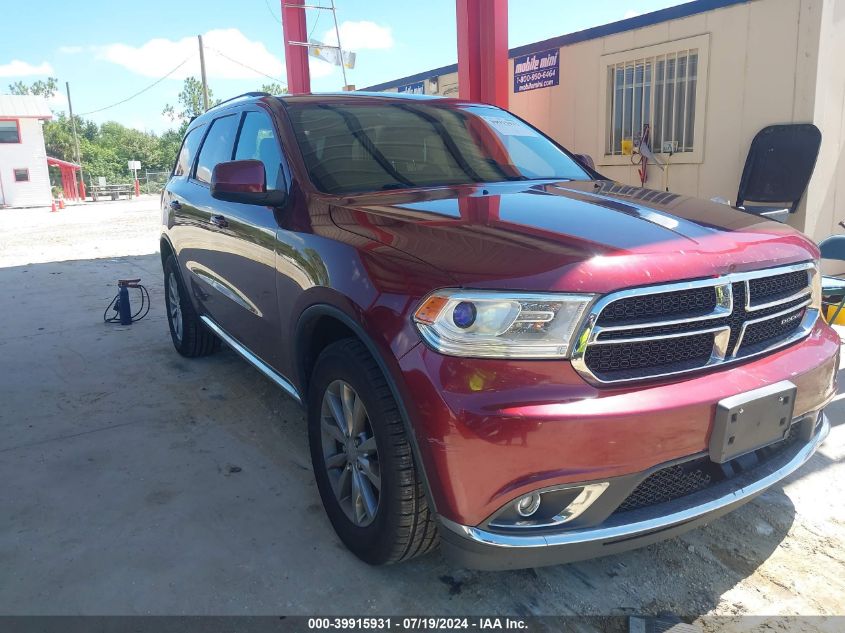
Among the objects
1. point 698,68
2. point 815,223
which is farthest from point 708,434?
point 698,68

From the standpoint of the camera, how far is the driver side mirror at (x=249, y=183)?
2.96m

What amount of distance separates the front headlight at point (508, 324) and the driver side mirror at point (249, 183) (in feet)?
4.40

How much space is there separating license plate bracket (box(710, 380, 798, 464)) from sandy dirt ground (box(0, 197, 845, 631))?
61 cm

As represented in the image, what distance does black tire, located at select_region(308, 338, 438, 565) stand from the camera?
209cm

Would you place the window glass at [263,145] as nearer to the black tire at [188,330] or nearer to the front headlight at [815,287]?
the black tire at [188,330]

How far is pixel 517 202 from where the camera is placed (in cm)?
262

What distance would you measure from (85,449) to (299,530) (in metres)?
1.57

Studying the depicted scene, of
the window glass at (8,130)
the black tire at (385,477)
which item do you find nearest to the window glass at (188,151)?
the black tire at (385,477)

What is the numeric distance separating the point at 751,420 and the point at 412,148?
201cm

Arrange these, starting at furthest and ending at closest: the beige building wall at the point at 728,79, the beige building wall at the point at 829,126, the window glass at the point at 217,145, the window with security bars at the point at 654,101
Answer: the window with security bars at the point at 654,101
the beige building wall at the point at 728,79
the beige building wall at the point at 829,126
the window glass at the point at 217,145

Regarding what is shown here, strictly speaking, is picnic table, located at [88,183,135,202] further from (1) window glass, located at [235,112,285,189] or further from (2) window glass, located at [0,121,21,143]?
(1) window glass, located at [235,112,285,189]

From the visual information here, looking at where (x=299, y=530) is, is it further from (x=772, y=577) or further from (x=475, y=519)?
(x=772, y=577)

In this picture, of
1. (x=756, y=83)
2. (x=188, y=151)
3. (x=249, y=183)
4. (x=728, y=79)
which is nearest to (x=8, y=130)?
(x=188, y=151)

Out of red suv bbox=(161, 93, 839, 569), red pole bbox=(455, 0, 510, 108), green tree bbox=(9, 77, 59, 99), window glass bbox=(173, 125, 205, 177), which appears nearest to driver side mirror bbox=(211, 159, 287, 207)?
red suv bbox=(161, 93, 839, 569)
